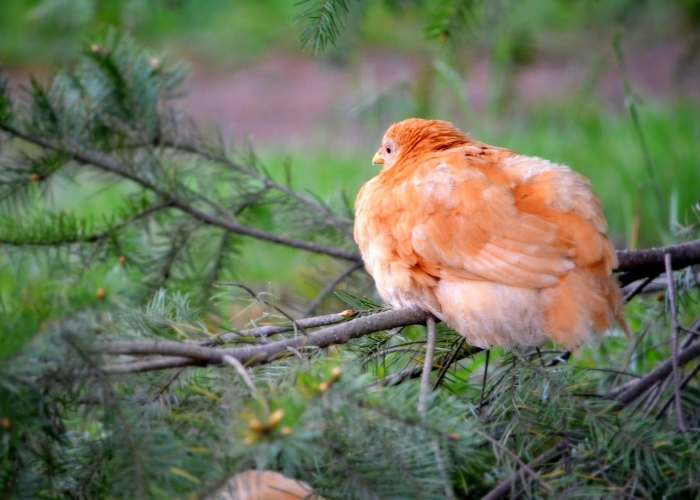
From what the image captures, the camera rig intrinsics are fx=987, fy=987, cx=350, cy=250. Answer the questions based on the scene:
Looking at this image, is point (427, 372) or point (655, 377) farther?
point (655, 377)

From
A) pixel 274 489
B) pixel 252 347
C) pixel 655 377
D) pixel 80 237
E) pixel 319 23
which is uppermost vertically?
pixel 319 23

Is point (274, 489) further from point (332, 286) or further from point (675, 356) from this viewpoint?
point (332, 286)

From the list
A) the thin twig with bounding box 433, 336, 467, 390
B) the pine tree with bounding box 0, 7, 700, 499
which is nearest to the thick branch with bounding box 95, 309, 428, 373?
the pine tree with bounding box 0, 7, 700, 499

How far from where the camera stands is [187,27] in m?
9.16

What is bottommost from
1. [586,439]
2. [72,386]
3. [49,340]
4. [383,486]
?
[586,439]

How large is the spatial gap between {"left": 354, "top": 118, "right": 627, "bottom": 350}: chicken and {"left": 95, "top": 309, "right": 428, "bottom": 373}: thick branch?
160 mm

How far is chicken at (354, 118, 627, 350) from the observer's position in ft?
7.26

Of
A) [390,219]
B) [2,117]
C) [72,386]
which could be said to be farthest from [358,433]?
[2,117]

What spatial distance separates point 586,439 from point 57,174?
6.03 feet

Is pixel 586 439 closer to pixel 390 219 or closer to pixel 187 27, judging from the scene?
pixel 390 219

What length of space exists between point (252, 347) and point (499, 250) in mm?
684

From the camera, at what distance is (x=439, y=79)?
5.46 m

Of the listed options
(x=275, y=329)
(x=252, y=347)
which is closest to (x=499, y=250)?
(x=275, y=329)

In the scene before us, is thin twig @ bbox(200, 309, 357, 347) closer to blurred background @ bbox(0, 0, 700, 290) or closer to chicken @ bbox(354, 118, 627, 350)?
chicken @ bbox(354, 118, 627, 350)
